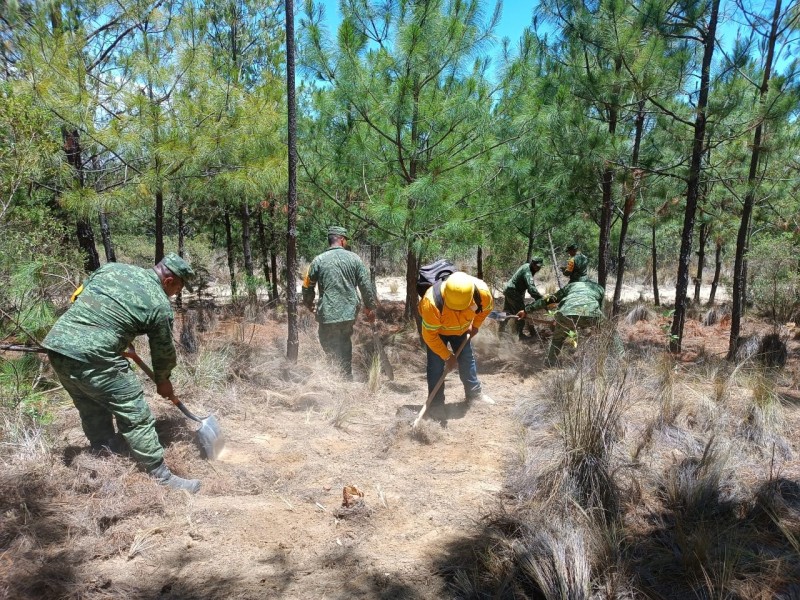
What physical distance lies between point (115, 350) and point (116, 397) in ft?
0.94

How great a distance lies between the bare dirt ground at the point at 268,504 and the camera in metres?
2.51

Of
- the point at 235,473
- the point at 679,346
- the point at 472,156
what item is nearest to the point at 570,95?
the point at 472,156

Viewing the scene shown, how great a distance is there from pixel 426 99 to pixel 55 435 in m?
4.82

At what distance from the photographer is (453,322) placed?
4504mm

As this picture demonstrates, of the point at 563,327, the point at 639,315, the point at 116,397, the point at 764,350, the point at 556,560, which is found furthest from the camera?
the point at 639,315

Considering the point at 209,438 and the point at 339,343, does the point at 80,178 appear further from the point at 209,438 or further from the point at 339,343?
the point at 209,438

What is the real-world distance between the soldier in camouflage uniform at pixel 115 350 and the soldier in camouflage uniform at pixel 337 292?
2.27 m

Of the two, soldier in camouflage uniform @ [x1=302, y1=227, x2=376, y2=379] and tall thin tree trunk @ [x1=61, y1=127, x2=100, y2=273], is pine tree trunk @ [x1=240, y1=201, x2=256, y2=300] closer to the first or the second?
tall thin tree trunk @ [x1=61, y1=127, x2=100, y2=273]

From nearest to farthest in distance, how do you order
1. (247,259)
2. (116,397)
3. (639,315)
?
1. (116,397)
2. (247,259)
3. (639,315)

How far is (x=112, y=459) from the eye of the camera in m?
3.26

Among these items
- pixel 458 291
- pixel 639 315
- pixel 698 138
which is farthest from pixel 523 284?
pixel 458 291

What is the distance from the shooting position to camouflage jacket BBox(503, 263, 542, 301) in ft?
25.6

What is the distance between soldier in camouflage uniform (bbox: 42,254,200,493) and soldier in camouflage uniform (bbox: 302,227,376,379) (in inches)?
89.2

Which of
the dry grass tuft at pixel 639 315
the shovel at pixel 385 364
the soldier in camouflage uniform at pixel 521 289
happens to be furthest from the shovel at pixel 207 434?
the dry grass tuft at pixel 639 315
